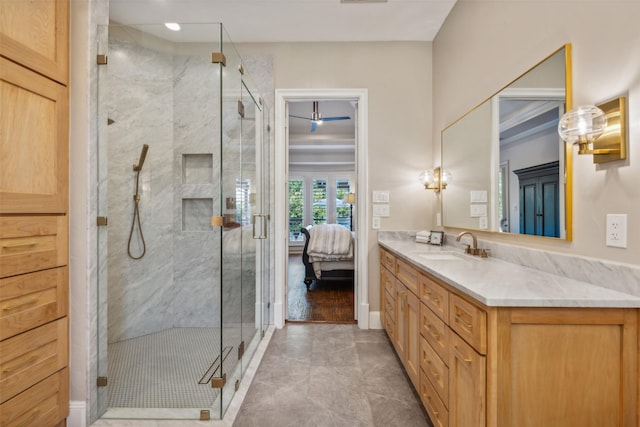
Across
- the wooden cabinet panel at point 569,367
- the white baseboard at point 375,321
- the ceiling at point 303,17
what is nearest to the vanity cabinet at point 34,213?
the ceiling at point 303,17

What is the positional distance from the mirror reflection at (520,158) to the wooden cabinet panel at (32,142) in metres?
2.41

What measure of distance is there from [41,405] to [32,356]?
254 mm

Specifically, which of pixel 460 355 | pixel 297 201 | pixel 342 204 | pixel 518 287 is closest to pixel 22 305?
pixel 460 355

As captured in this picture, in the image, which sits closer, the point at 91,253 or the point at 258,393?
the point at 91,253

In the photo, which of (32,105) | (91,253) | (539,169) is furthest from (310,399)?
(32,105)

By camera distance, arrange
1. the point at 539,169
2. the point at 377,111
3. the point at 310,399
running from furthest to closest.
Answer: the point at 377,111 < the point at 310,399 < the point at 539,169

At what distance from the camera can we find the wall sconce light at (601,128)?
110 centimetres

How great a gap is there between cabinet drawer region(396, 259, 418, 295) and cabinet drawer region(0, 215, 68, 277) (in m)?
1.90

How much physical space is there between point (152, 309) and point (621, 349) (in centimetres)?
294

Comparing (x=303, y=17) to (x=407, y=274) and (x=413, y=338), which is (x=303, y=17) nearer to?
(x=407, y=274)

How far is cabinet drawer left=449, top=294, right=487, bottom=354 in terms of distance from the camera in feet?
3.39

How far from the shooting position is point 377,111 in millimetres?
2934

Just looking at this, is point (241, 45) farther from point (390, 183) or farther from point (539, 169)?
point (539, 169)

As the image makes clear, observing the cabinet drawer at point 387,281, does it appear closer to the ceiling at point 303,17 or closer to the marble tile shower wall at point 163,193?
the marble tile shower wall at point 163,193
